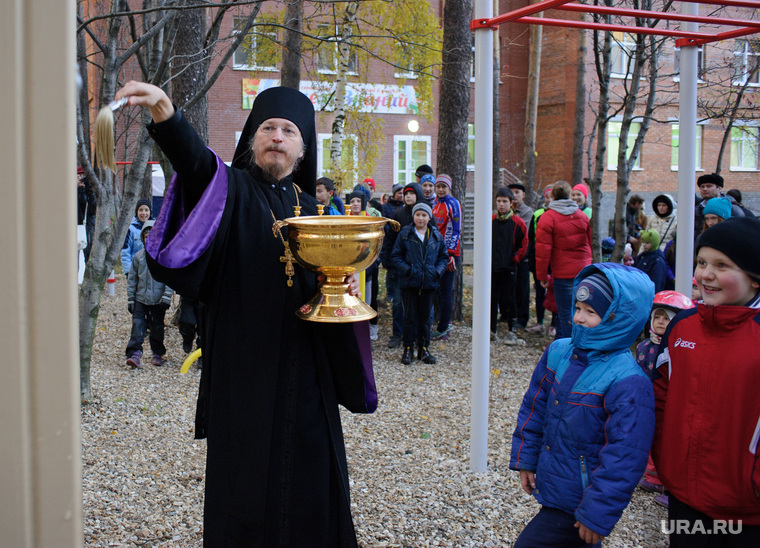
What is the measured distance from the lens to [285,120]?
109 inches

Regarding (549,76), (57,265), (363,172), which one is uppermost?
(549,76)

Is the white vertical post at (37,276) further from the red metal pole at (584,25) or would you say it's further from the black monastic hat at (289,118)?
the red metal pole at (584,25)

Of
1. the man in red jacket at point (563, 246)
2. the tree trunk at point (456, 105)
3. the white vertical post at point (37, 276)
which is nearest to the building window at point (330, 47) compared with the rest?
the tree trunk at point (456, 105)

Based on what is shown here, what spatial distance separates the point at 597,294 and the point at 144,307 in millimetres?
6219

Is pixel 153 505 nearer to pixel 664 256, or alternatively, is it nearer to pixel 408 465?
pixel 408 465

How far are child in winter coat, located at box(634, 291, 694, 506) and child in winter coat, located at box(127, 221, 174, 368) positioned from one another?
5.12 metres

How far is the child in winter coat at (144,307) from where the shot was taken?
25.4ft

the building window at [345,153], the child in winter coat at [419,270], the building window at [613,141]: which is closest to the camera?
the child in winter coat at [419,270]

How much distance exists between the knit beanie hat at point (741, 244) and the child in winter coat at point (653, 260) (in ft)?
17.3

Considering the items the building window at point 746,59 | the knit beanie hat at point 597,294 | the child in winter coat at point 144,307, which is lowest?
the child in winter coat at point 144,307

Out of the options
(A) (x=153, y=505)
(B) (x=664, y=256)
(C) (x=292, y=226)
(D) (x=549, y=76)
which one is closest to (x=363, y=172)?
(D) (x=549, y=76)

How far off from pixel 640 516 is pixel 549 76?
24830 millimetres

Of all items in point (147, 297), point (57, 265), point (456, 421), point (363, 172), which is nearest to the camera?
point (57, 265)

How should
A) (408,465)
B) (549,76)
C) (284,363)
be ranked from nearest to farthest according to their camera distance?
(284,363), (408,465), (549,76)
